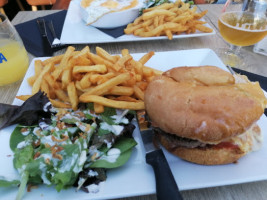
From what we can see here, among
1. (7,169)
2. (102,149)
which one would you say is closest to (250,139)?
(102,149)

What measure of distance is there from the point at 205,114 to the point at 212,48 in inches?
72.6

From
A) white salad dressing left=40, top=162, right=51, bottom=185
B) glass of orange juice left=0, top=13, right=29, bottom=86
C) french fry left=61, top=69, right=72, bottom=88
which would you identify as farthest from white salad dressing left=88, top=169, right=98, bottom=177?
glass of orange juice left=0, top=13, right=29, bottom=86

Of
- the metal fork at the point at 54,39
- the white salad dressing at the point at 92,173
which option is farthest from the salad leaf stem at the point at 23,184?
the metal fork at the point at 54,39

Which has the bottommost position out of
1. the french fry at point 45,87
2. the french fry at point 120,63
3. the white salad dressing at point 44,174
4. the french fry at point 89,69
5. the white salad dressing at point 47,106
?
the white salad dressing at point 44,174

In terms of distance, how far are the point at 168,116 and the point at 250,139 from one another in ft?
2.07

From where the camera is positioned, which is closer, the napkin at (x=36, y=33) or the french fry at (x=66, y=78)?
the french fry at (x=66, y=78)

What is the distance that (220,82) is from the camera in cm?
152

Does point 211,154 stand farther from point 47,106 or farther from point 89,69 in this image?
point 47,106

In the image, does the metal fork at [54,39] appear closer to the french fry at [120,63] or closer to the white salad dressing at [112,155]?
the french fry at [120,63]

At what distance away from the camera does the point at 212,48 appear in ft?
9.49

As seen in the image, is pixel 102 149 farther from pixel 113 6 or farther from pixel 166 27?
pixel 113 6

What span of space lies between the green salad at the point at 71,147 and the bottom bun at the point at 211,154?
0.38m

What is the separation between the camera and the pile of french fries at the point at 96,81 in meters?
1.73

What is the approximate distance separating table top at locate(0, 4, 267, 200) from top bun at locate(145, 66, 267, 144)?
382 mm
